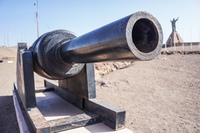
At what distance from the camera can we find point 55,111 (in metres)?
3.22

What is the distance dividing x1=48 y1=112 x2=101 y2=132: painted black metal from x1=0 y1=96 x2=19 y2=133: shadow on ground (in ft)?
4.56

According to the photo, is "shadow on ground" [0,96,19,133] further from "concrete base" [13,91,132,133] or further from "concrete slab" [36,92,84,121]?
"concrete slab" [36,92,84,121]

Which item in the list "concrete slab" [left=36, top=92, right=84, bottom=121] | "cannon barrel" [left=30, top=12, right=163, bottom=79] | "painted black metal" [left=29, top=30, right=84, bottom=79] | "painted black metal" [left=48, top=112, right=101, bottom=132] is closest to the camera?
"cannon barrel" [left=30, top=12, right=163, bottom=79]

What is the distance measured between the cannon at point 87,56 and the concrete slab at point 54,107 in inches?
6.1

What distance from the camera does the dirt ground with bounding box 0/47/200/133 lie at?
325 cm

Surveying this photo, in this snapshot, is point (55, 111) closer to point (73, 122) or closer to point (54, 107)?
point (54, 107)

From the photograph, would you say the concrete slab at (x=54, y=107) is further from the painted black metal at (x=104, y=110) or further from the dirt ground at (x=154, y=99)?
the dirt ground at (x=154, y=99)

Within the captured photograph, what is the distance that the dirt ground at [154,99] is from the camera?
10.7ft

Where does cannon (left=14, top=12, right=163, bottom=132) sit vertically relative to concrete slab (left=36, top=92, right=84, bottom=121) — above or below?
above

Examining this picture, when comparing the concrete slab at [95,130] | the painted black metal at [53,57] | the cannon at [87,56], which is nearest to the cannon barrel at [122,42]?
the cannon at [87,56]

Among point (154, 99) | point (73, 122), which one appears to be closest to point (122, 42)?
point (73, 122)

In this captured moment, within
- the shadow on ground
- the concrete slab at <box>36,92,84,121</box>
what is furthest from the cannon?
the shadow on ground

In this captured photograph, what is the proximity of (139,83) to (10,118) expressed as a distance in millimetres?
4615

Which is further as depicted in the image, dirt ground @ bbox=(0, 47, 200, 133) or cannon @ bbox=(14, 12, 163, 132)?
dirt ground @ bbox=(0, 47, 200, 133)
